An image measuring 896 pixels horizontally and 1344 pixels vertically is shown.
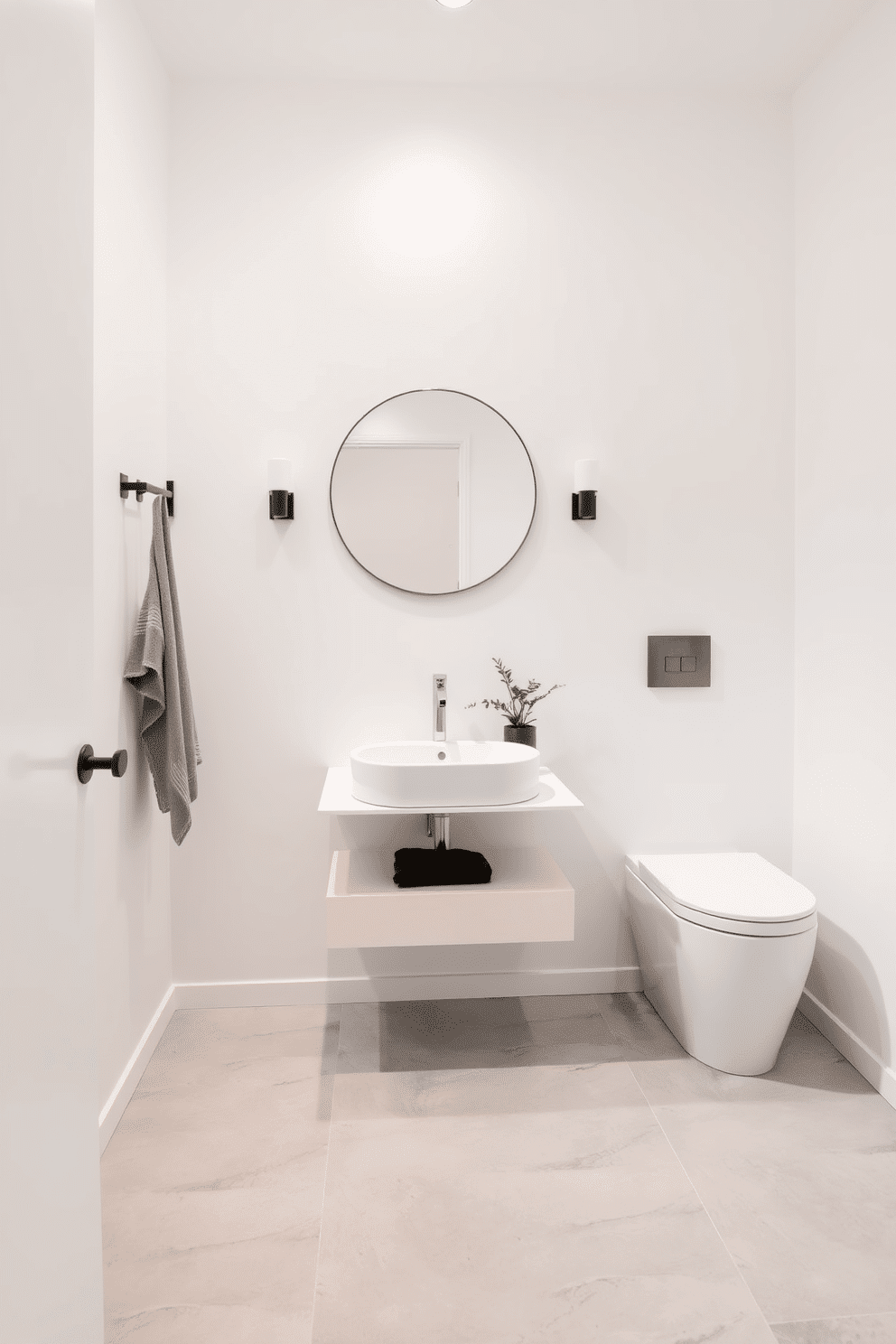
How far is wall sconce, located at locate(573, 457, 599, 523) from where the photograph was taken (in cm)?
238

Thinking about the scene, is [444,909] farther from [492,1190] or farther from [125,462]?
[125,462]

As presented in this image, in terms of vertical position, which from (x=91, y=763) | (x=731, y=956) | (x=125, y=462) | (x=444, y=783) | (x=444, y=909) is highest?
(x=125, y=462)

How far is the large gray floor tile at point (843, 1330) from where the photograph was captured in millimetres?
1318

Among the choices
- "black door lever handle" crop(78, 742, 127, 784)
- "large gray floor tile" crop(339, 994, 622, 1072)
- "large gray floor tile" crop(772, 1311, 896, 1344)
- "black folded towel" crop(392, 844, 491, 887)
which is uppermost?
"black door lever handle" crop(78, 742, 127, 784)

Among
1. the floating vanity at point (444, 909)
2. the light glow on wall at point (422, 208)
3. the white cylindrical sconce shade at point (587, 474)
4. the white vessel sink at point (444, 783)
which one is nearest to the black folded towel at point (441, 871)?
the floating vanity at point (444, 909)

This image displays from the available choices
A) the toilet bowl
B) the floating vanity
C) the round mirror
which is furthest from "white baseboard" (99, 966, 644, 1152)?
the round mirror

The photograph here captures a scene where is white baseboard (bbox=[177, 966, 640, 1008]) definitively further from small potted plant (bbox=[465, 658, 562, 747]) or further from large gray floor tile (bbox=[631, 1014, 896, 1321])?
small potted plant (bbox=[465, 658, 562, 747])

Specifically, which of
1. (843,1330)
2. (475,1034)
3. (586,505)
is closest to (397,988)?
(475,1034)

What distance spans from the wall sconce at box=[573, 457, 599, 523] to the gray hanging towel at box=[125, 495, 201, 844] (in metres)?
1.12

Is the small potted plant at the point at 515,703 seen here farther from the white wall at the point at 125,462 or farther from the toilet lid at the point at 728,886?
the white wall at the point at 125,462

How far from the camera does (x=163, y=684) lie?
2.01 metres

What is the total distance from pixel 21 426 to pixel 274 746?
161cm

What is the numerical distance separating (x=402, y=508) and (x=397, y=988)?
4.58 feet

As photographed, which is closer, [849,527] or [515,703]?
[849,527]
